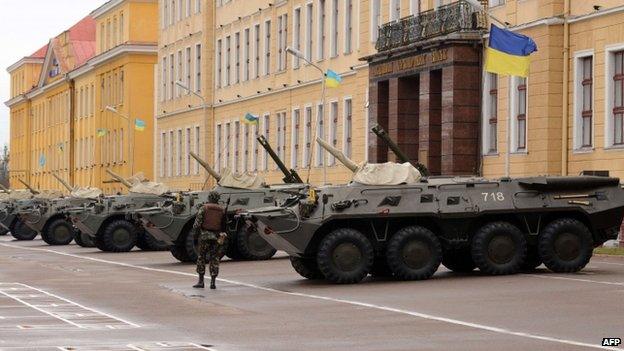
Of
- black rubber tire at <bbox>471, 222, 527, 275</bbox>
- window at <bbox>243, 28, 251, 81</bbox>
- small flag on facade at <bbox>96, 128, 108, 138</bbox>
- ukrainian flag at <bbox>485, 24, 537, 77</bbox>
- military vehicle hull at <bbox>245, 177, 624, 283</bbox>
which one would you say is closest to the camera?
military vehicle hull at <bbox>245, 177, 624, 283</bbox>

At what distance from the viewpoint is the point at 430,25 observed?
4522 centimetres

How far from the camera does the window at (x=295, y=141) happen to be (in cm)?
6292

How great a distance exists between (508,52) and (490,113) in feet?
19.9

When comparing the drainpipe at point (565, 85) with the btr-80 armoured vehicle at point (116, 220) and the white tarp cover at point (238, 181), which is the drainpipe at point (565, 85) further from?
the btr-80 armoured vehicle at point (116, 220)

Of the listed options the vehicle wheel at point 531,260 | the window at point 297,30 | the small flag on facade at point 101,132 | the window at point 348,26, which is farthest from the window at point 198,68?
the vehicle wheel at point 531,260

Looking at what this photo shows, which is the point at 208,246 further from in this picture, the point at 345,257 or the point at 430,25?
the point at 430,25

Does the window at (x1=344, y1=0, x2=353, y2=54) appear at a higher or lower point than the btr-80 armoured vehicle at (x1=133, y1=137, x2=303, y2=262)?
higher

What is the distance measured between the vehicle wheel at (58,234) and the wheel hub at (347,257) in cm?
2796

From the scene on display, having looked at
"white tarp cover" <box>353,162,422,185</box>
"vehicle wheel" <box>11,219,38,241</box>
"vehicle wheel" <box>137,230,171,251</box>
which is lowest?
"vehicle wheel" <box>11,219,38,241</box>

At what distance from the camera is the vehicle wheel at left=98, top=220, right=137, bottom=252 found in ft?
148

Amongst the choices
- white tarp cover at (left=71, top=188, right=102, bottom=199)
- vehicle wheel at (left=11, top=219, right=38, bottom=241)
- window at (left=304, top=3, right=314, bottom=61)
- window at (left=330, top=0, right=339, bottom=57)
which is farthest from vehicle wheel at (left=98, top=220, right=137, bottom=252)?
window at (left=304, top=3, right=314, bottom=61)

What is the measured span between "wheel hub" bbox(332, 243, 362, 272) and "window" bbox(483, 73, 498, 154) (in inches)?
696

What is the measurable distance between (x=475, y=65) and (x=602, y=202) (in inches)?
649

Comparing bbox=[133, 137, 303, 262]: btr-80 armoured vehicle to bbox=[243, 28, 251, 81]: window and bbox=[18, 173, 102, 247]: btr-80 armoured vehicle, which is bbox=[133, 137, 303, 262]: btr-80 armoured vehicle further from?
bbox=[243, 28, 251, 81]: window
